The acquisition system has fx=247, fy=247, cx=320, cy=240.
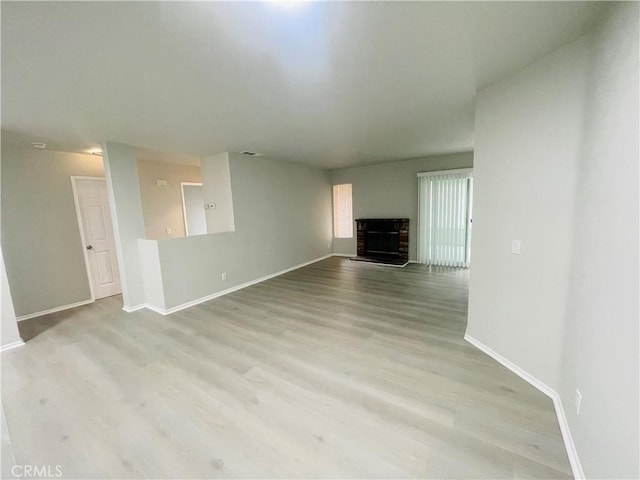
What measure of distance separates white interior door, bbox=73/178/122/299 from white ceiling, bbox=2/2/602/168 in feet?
3.95

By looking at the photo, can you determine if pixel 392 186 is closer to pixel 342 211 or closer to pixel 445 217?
pixel 445 217

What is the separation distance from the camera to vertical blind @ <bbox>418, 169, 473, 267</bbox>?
17.6 feet

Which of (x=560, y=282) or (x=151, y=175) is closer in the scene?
(x=560, y=282)

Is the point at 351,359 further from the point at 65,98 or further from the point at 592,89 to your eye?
the point at 65,98

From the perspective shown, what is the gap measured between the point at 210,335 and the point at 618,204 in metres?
3.45

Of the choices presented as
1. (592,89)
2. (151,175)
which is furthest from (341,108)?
(151,175)

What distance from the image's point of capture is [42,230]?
371 cm

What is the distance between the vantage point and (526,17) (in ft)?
4.58

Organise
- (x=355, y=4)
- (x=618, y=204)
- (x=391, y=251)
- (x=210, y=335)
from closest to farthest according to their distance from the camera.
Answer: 1. (x=618, y=204)
2. (x=355, y=4)
3. (x=210, y=335)
4. (x=391, y=251)

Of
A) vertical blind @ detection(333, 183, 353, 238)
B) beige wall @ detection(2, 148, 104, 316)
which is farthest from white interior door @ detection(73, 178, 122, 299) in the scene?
vertical blind @ detection(333, 183, 353, 238)

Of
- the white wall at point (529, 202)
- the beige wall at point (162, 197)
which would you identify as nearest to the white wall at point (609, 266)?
the white wall at point (529, 202)

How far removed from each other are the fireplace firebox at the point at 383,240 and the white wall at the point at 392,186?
0.61 feet

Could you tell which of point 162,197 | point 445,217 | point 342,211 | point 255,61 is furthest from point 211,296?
point 445,217

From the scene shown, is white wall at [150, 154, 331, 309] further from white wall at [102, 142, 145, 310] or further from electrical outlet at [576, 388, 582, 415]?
electrical outlet at [576, 388, 582, 415]
